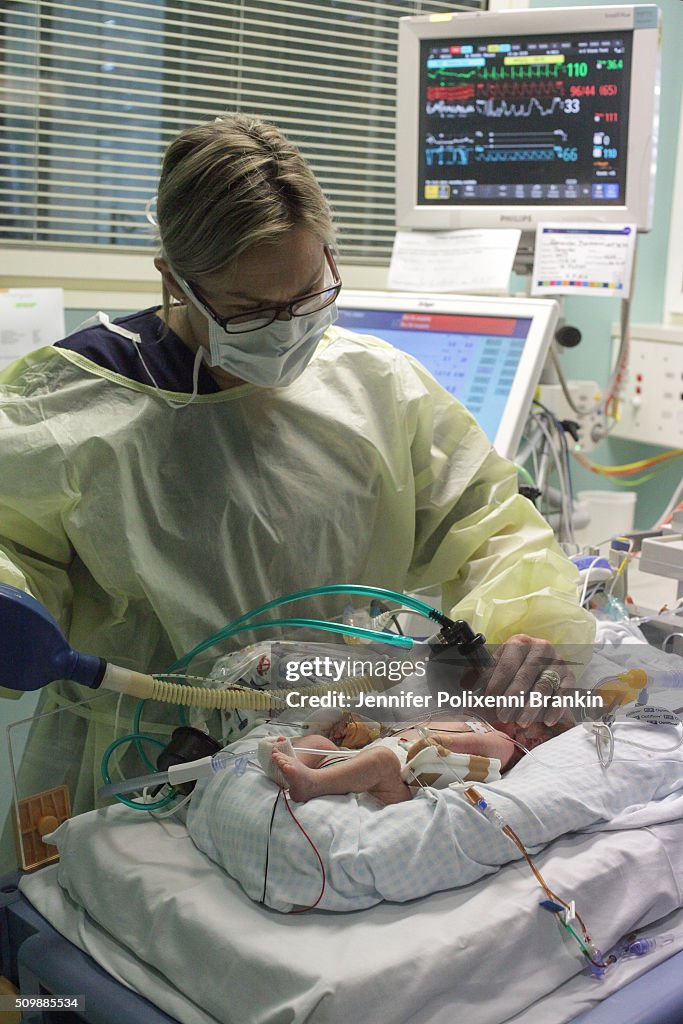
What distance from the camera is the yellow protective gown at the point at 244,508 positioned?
4.03ft

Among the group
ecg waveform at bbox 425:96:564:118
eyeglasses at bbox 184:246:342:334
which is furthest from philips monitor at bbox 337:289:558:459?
eyeglasses at bbox 184:246:342:334

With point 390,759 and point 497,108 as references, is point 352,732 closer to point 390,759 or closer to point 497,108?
point 390,759

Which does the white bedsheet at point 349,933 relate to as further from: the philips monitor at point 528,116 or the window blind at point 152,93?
the window blind at point 152,93

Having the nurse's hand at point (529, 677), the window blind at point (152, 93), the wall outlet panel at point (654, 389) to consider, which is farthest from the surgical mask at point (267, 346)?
the wall outlet panel at point (654, 389)

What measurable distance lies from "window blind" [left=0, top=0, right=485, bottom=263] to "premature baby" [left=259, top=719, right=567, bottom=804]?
2.10 meters

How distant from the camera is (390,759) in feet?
3.59

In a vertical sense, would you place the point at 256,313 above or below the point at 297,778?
above

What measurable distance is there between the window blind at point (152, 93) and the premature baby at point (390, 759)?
210cm

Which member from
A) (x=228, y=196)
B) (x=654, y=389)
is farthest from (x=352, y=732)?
(x=654, y=389)

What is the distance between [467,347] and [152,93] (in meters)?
1.31

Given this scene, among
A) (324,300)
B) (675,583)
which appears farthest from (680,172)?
(324,300)

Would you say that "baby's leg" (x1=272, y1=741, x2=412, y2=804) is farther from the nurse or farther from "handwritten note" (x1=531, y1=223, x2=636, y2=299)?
"handwritten note" (x1=531, y1=223, x2=636, y2=299)

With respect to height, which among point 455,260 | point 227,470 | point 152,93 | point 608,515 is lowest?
point 608,515

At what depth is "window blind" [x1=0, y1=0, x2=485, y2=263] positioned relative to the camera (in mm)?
2768
